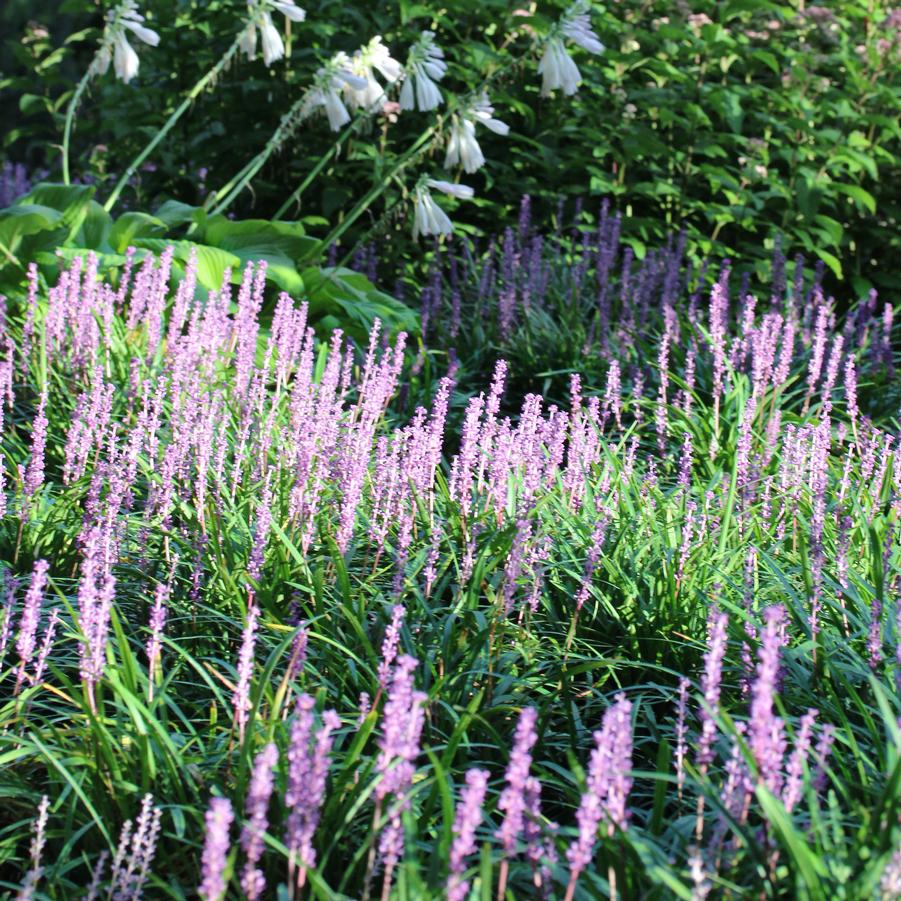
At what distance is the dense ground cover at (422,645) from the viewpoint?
1.67 metres

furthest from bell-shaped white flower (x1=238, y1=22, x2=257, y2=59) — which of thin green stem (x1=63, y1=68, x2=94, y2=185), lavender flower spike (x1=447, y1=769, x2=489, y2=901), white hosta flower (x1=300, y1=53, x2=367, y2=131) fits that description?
lavender flower spike (x1=447, y1=769, x2=489, y2=901)

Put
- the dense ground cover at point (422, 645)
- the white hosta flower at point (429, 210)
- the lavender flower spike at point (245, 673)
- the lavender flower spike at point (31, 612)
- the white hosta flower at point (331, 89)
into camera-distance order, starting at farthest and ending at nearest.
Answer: the white hosta flower at point (331, 89) < the white hosta flower at point (429, 210) < the lavender flower spike at point (31, 612) < the lavender flower spike at point (245, 673) < the dense ground cover at point (422, 645)

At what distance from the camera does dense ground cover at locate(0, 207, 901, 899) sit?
1.67 m

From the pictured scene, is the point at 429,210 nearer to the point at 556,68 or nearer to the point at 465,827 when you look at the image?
the point at 556,68

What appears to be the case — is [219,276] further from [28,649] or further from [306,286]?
[28,649]

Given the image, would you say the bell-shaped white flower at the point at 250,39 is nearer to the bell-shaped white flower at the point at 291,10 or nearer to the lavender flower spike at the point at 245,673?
the bell-shaped white flower at the point at 291,10

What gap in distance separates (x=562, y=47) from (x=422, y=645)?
367 centimetres

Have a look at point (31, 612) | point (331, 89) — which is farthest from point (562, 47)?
point (31, 612)

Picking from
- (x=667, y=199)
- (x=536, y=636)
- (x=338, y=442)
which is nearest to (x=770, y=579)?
(x=536, y=636)

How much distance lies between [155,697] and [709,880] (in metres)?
1.06

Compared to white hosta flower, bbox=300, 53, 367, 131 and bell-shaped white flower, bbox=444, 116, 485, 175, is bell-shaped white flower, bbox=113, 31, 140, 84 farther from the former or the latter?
bell-shaped white flower, bbox=444, 116, 485, 175

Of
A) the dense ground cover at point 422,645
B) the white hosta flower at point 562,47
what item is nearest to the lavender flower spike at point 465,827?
the dense ground cover at point 422,645

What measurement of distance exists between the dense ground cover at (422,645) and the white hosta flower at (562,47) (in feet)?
4.75

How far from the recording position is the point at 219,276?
5.35m
